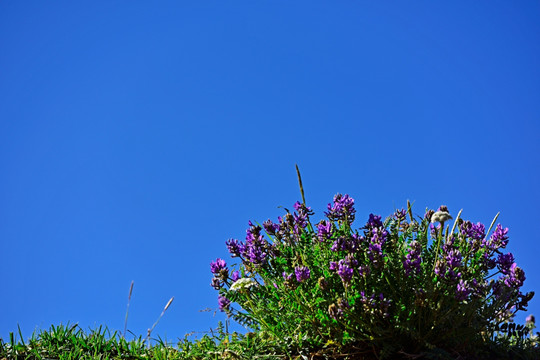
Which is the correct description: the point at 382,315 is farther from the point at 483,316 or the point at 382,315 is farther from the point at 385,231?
the point at 483,316

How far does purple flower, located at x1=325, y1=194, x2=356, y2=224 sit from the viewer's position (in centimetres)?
335

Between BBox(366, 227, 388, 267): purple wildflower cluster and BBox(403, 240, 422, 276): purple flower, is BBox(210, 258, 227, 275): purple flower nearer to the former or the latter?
BBox(366, 227, 388, 267): purple wildflower cluster

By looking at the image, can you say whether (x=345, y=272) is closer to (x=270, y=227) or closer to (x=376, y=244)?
(x=376, y=244)

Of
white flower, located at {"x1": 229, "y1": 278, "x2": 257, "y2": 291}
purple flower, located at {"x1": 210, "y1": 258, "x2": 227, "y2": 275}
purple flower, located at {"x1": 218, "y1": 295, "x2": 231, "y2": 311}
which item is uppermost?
purple flower, located at {"x1": 210, "y1": 258, "x2": 227, "y2": 275}

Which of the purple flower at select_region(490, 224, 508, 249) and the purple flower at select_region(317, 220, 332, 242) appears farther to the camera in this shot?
the purple flower at select_region(490, 224, 508, 249)

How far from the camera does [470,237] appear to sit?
12.1ft

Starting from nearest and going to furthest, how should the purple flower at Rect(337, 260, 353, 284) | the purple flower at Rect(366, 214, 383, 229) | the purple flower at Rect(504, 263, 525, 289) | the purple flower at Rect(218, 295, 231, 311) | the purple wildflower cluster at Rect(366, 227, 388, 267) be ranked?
the purple flower at Rect(337, 260, 353, 284), the purple wildflower cluster at Rect(366, 227, 388, 267), the purple flower at Rect(366, 214, 383, 229), the purple flower at Rect(504, 263, 525, 289), the purple flower at Rect(218, 295, 231, 311)

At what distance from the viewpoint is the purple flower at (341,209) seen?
11.0 ft

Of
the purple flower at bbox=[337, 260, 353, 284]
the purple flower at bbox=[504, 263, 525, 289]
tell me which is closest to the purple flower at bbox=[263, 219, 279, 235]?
the purple flower at bbox=[337, 260, 353, 284]

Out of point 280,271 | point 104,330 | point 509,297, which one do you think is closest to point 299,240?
point 280,271

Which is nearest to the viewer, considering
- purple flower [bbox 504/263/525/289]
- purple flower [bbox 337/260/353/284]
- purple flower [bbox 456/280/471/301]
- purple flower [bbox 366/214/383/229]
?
purple flower [bbox 337/260/353/284]

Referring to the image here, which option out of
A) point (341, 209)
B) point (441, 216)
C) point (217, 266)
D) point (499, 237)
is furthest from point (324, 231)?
point (499, 237)

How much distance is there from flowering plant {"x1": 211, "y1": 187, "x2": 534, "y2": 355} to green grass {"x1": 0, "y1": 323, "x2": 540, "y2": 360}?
0.08 metres

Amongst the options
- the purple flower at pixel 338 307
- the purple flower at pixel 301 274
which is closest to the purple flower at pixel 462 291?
the purple flower at pixel 338 307
